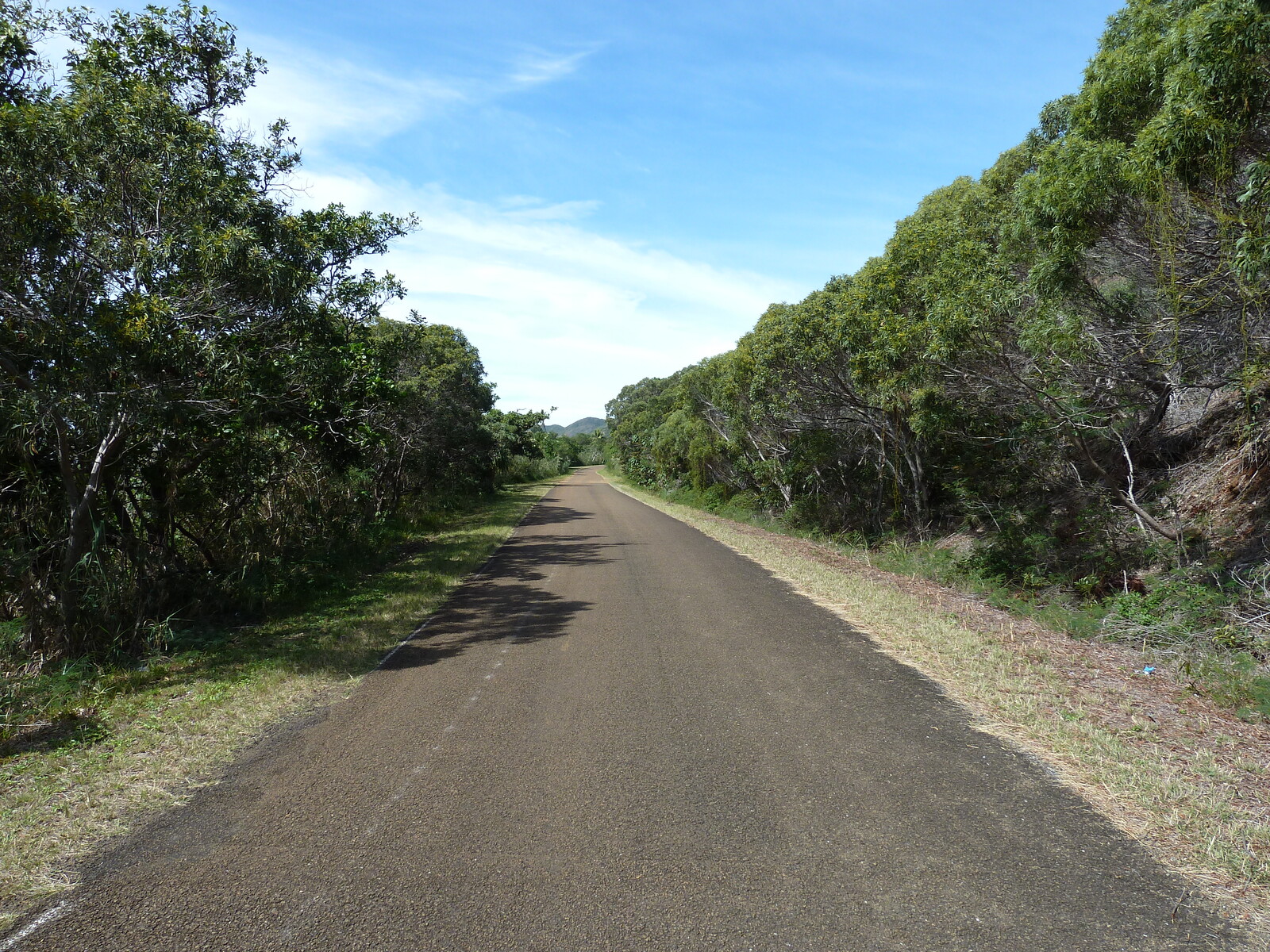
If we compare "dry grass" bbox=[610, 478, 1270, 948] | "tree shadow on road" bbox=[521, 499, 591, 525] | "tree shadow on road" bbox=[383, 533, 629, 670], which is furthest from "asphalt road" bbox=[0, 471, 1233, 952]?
"tree shadow on road" bbox=[521, 499, 591, 525]

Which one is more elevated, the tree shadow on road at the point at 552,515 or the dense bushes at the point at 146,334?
the dense bushes at the point at 146,334

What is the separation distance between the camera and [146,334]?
6.88 m

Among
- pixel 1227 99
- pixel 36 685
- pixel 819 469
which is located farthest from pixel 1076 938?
pixel 819 469

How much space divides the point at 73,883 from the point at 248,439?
772 centimetres

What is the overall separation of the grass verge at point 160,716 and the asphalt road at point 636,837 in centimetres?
29

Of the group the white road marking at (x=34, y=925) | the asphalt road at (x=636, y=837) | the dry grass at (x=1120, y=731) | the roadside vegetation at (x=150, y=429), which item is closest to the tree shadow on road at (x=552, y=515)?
the roadside vegetation at (x=150, y=429)

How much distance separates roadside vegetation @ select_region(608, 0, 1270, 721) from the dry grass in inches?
24.9

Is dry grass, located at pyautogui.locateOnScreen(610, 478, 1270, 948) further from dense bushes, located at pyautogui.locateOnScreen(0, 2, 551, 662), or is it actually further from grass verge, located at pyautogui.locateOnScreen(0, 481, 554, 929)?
dense bushes, located at pyautogui.locateOnScreen(0, 2, 551, 662)

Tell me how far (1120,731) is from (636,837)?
11.7 ft

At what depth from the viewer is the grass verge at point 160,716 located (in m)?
4.00

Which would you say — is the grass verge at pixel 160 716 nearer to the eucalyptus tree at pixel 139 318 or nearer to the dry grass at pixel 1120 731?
the eucalyptus tree at pixel 139 318

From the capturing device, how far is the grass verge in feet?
13.1

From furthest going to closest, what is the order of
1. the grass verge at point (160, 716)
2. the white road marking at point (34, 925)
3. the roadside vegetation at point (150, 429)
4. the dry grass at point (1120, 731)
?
the roadside vegetation at point (150, 429) → the grass verge at point (160, 716) → the dry grass at point (1120, 731) → the white road marking at point (34, 925)

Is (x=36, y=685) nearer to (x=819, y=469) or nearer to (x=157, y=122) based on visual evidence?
(x=157, y=122)
